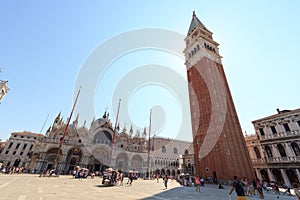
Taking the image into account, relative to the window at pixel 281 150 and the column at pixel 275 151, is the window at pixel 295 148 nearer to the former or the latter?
the window at pixel 281 150

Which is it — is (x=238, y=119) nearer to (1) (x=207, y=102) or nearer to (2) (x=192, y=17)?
(1) (x=207, y=102)

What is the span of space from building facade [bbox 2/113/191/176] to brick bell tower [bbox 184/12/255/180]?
45.1 feet

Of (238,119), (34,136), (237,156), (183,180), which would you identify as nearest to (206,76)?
(238,119)

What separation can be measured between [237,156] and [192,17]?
43214 millimetres

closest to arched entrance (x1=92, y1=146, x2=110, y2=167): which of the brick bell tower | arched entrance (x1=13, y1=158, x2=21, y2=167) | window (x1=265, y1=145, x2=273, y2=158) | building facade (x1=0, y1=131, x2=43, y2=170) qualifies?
the brick bell tower

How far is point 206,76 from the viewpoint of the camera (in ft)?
104

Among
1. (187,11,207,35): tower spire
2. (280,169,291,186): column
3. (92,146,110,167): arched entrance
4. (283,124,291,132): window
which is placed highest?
(187,11,207,35): tower spire

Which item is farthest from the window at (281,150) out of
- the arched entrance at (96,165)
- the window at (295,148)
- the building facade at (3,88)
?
the building facade at (3,88)

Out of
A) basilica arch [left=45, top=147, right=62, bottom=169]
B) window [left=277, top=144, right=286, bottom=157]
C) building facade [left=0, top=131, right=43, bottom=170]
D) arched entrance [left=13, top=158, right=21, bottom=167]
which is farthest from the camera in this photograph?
arched entrance [left=13, top=158, right=21, bottom=167]

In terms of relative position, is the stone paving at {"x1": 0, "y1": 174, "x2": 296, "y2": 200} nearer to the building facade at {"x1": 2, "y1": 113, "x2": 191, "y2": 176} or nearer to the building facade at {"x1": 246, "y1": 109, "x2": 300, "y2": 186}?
the building facade at {"x1": 246, "y1": 109, "x2": 300, "y2": 186}

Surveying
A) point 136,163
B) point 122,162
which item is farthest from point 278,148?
point 122,162

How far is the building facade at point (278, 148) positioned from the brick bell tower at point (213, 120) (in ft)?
12.0

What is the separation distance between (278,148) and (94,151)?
3805 cm

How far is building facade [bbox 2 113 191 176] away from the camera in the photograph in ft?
106
